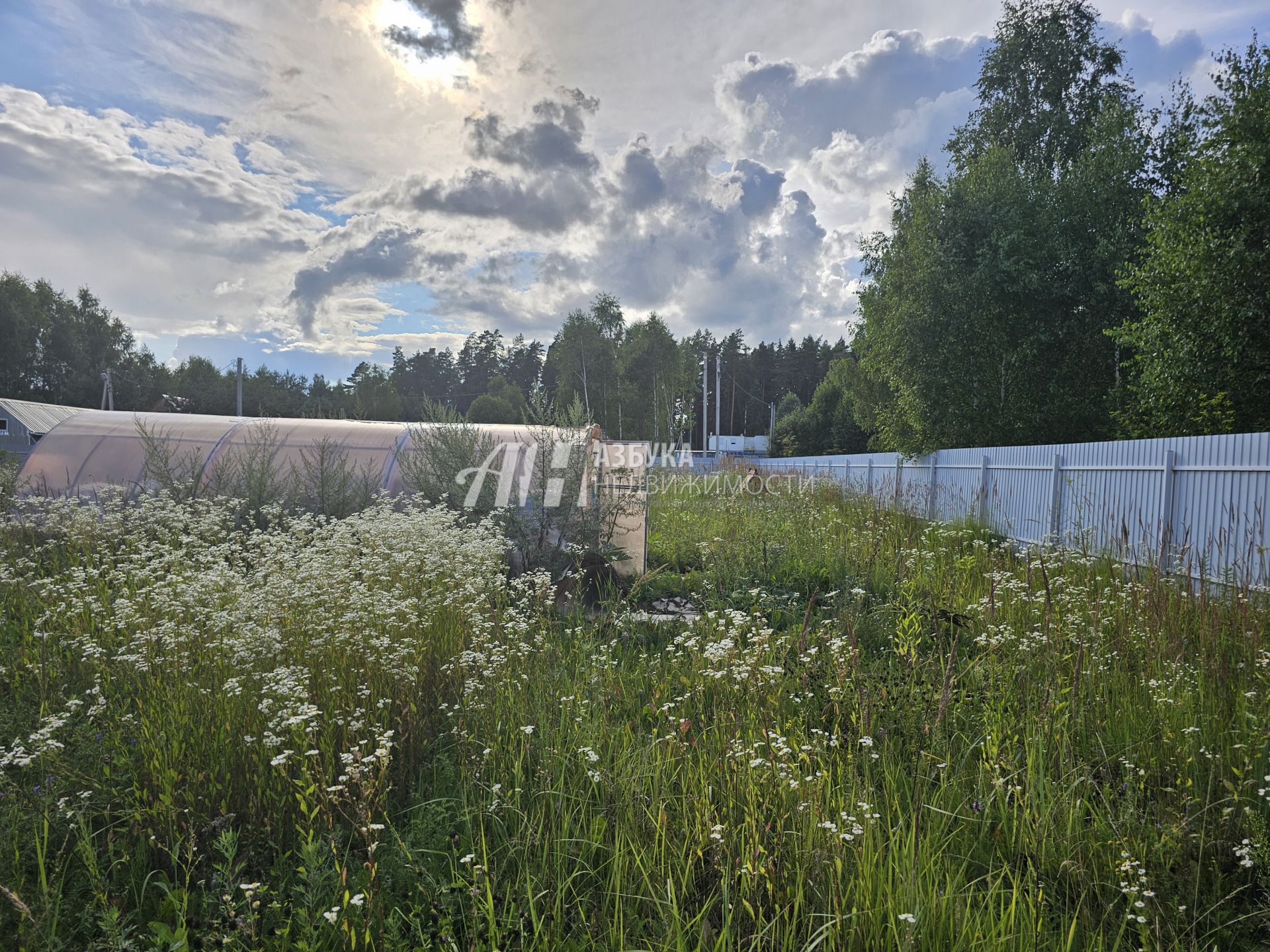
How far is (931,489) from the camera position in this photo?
16031mm

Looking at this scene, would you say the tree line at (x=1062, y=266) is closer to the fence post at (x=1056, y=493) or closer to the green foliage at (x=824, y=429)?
the fence post at (x=1056, y=493)

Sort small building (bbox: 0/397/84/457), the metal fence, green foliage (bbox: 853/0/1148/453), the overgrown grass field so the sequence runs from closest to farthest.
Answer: the overgrown grass field < the metal fence < green foliage (bbox: 853/0/1148/453) < small building (bbox: 0/397/84/457)

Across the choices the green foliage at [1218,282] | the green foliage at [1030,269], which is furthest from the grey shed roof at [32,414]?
the green foliage at [1218,282]

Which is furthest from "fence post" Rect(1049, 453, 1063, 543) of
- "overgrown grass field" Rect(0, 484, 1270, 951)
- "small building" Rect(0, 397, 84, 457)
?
"small building" Rect(0, 397, 84, 457)

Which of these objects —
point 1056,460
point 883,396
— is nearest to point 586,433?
point 1056,460

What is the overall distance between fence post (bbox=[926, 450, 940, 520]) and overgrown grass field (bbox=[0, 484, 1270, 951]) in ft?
34.7

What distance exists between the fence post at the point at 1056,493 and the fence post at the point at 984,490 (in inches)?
38.5

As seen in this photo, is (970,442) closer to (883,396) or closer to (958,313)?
(958,313)

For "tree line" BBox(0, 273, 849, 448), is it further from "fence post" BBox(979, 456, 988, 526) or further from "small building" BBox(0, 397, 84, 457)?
"fence post" BBox(979, 456, 988, 526)

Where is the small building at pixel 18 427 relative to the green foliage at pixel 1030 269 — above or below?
below

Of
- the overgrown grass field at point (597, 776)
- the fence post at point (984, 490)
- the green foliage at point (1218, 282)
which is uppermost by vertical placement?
the green foliage at point (1218, 282)

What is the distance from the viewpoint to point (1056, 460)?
1076 centimetres

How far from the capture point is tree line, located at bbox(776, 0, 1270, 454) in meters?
12.0

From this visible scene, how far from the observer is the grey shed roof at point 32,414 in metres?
32.1
